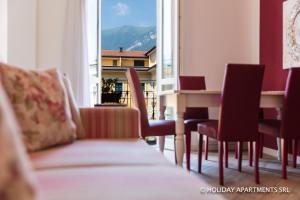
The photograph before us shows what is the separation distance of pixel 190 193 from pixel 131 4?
12204mm

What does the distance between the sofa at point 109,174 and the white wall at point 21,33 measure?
287 centimetres

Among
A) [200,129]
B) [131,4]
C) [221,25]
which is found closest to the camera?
[200,129]

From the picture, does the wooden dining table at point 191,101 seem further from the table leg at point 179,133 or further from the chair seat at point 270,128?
the chair seat at point 270,128

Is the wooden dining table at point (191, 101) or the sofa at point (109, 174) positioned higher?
the wooden dining table at point (191, 101)

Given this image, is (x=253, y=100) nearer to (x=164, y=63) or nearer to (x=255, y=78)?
(x=255, y=78)

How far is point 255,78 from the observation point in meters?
2.70

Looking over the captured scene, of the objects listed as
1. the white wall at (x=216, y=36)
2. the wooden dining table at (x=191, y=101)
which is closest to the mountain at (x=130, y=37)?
the white wall at (x=216, y=36)

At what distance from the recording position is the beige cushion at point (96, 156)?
4.14 ft

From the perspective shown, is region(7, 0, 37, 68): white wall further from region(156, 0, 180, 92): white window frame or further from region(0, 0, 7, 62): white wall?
region(156, 0, 180, 92): white window frame

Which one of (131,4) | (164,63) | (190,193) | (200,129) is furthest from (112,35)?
(190,193)

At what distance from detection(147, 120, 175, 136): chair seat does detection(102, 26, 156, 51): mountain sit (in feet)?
32.8

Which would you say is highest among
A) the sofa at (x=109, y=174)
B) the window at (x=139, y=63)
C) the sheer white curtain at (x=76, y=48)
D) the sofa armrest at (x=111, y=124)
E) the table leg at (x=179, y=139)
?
the window at (x=139, y=63)

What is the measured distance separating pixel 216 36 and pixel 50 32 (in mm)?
2407

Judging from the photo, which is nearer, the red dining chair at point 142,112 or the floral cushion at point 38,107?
the floral cushion at point 38,107
